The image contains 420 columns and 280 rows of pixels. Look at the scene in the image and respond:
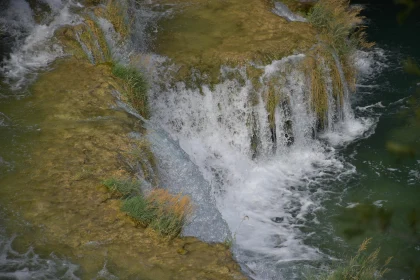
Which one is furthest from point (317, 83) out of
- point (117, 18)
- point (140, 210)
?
point (140, 210)

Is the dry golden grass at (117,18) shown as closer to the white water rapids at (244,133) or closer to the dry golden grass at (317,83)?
the white water rapids at (244,133)

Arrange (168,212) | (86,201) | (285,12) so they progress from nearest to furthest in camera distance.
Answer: (168,212), (86,201), (285,12)

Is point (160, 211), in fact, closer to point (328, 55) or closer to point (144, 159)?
point (144, 159)

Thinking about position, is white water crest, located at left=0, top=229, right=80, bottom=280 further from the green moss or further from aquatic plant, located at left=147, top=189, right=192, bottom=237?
aquatic plant, located at left=147, top=189, right=192, bottom=237

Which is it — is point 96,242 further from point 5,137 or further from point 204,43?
point 204,43

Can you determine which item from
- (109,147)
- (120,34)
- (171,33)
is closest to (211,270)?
(109,147)

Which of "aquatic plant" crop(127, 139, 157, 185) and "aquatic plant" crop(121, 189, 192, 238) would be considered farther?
"aquatic plant" crop(127, 139, 157, 185)

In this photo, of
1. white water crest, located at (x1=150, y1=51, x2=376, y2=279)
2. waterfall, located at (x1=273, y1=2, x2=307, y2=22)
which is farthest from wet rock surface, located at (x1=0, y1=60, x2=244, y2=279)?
waterfall, located at (x1=273, y1=2, x2=307, y2=22)
